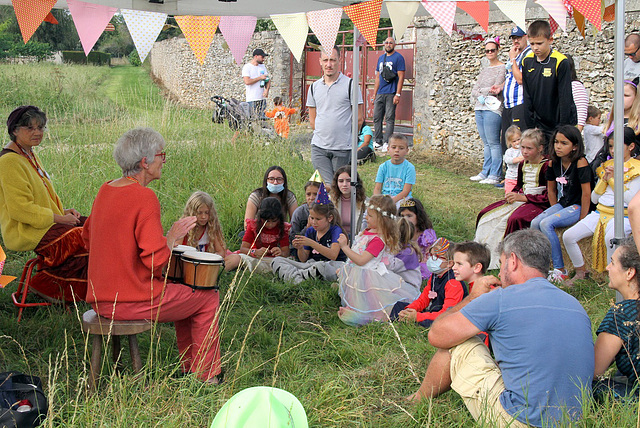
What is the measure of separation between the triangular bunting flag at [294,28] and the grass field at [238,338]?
1.75 meters

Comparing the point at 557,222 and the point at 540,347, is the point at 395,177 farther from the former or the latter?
the point at 540,347

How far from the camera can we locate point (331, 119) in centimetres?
628

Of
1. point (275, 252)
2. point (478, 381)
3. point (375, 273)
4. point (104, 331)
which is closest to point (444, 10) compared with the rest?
point (375, 273)

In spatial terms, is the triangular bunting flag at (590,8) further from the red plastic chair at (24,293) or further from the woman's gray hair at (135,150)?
the red plastic chair at (24,293)

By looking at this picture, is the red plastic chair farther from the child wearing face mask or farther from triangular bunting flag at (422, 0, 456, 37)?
triangular bunting flag at (422, 0, 456, 37)

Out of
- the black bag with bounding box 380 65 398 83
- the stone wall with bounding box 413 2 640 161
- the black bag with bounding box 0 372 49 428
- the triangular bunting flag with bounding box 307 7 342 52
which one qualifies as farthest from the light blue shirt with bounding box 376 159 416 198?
the black bag with bounding box 380 65 398 83

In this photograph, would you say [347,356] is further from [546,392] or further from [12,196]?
[12,196]

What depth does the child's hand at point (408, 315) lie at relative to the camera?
14.0 ft

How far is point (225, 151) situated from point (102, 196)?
15.8ft

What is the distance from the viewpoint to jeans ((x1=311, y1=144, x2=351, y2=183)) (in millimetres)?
6410

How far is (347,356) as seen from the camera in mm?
3836

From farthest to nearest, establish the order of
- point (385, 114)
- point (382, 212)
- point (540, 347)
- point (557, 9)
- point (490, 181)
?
1. point (385, 114)
2. point (490, 181)
3. point (382, 212)
4. point (557, 9)
5. point (540, 347)

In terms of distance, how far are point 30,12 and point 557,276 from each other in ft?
14.6

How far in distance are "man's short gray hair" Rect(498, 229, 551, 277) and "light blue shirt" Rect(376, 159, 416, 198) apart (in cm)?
316
